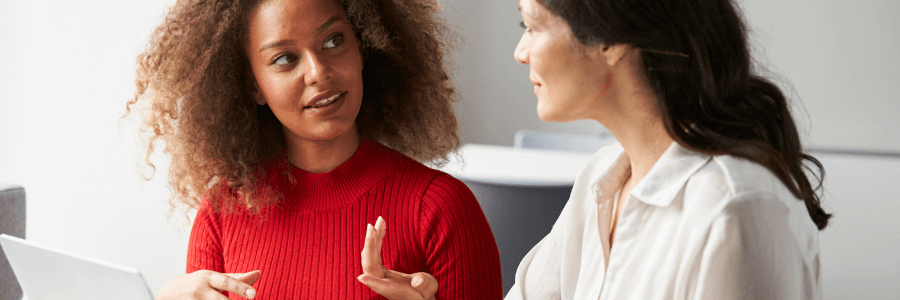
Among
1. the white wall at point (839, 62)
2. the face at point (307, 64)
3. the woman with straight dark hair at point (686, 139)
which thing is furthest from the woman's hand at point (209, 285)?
the white wall at point (839, 62)

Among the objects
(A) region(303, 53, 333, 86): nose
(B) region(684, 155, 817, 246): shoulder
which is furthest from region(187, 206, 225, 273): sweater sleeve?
(B) region(684, 155, 817, 246): shoulder

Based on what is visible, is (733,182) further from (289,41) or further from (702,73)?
(289,41)

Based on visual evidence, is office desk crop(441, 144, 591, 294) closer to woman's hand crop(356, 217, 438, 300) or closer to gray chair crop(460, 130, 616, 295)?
gray chair crop(460, 130, 616, 295)

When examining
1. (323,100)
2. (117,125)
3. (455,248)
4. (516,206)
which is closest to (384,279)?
(455,248)

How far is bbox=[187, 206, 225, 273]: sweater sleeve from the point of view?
1124mm

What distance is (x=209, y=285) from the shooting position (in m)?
0.94

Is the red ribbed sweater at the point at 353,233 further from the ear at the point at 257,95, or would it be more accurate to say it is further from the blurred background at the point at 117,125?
the blurred background at the point at 117,125

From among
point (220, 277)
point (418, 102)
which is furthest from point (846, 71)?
point (220, 277)

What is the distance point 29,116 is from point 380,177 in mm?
1683

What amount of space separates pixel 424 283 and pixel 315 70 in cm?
33

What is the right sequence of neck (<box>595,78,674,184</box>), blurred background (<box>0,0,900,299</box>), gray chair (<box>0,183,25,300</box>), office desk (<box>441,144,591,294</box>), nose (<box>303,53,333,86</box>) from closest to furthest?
neck (<box>595,78,674,184</box>), nose (<box>303,53,333,86</box>), gray chair (<box>0,183,25,300</box>), office desk (<box>441,144,591,294</box>), blurred background (<box>0,0,900,299</box>)

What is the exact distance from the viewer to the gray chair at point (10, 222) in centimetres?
141

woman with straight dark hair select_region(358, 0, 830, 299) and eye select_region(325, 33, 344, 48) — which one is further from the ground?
eye select_region(325, 33, 344, 48)

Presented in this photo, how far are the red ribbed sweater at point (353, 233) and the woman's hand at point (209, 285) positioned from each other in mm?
97
